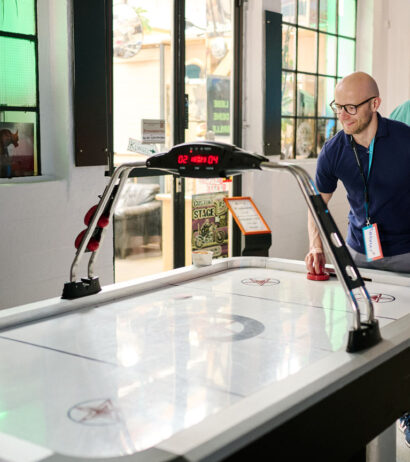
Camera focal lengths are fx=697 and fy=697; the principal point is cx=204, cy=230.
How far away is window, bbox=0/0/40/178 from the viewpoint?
12.7ft

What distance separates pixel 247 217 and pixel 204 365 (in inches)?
Result: 65.7

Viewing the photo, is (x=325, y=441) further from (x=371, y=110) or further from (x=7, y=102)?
(x=7, y=102)

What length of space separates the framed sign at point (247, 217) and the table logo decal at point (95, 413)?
181 cm

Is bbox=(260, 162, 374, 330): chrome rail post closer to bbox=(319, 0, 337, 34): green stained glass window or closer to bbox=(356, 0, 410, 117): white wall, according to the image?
Answer: bbox=(319, 0, 337, 34): green stained glass window

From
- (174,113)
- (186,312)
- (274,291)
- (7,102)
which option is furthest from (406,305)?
(174,113)

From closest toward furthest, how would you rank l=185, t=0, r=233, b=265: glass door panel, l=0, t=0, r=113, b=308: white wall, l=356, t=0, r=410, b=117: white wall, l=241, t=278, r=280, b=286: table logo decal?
l=241, t=278, r=280, b=286: table logo decal < l=0, t=0, r=113, b=308: white wall < l=185, t=0, r=233, b=265: glass door panel < l=356, t=0, r=410, b=117: white wall

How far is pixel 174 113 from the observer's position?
5.10 metres

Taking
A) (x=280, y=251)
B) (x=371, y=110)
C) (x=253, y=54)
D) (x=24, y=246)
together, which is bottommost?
(x=280, y=251)

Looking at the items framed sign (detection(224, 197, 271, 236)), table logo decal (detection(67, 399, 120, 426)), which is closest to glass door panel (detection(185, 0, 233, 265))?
framed sign (detection(224, 197, 271, 236))

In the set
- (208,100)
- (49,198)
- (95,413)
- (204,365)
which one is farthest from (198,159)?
(208,100)

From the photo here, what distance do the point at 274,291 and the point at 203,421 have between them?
1.24 meters

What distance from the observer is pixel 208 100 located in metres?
5.45

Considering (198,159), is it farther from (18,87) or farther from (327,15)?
(327,15)

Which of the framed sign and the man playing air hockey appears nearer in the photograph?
the man playing air hockey
